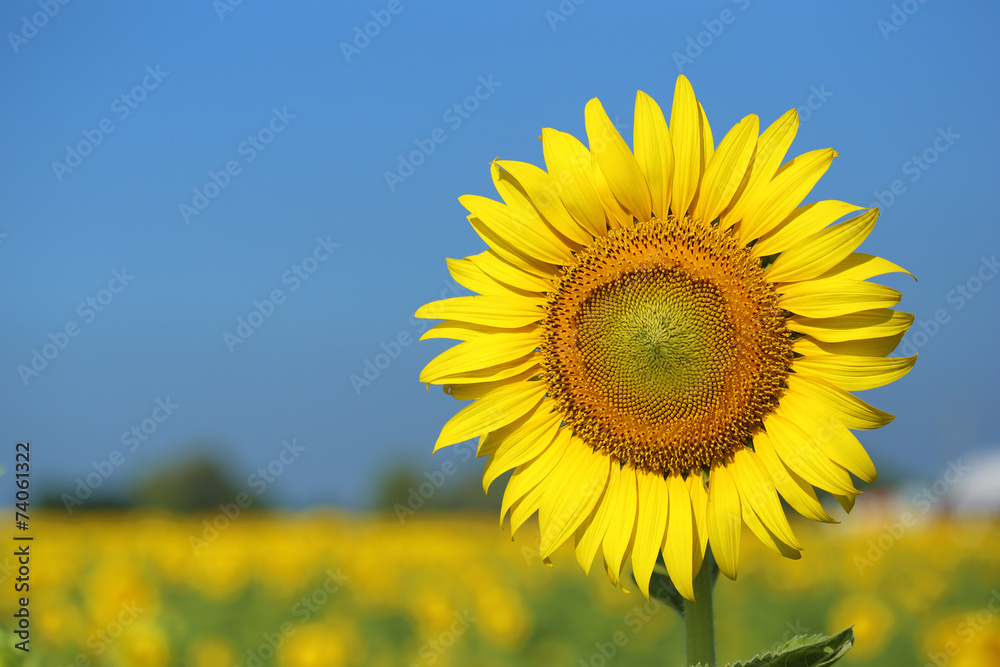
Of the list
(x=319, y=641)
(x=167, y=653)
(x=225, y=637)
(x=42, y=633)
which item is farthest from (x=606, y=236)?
(x=225, y=637)

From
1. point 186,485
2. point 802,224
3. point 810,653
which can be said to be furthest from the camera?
point 186,485

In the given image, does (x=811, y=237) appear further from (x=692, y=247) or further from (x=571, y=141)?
(x=571, y=141)

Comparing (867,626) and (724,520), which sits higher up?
(867,626)

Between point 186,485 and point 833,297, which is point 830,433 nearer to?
point 833,297

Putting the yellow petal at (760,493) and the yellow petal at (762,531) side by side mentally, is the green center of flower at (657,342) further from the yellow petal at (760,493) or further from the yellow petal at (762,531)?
the yellow petal at (762,531)

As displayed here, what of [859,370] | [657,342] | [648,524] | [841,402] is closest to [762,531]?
[648,524]
